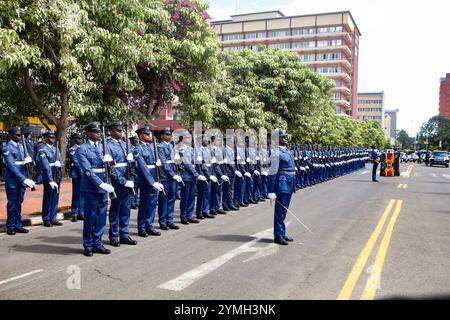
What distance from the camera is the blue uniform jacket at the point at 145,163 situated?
8.73 m

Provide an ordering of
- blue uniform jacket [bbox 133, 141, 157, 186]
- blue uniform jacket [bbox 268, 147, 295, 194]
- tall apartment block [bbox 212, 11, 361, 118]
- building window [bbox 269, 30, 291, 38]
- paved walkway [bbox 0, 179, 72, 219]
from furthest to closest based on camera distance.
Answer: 1. building window [bbox 269, 30, 291, 38]
2. tall apartment block [bbox 212, 11, 361, 118]
3. paved walkway [bbox 0, 179, 72, 219]
4. blue uniform jacket [bbox 133, 141, 157, 186]
5. blue uniform jacket [bbox 268, 147, 295, 194]

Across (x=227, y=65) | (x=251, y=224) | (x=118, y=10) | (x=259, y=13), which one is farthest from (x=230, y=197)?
(x=259, y=13)

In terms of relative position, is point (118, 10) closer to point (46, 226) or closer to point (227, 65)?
point (46, 226)

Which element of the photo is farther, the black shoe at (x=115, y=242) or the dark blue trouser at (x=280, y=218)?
the dark blue trouser at (x=280, y=218)

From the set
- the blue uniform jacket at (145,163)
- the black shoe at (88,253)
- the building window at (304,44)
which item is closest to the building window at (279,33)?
the building window at (304,44)

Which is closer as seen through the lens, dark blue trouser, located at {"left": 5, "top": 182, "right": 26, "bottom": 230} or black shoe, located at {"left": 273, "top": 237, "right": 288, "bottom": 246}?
black shoe, located at {"left": 273, "top": 237, "right": 288, "bottom": 246}

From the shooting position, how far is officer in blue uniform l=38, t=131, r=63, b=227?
9.70m

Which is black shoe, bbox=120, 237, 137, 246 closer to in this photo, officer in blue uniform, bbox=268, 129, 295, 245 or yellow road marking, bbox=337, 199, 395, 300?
officer in blue uniform, bbox=268, 129, 295, 245

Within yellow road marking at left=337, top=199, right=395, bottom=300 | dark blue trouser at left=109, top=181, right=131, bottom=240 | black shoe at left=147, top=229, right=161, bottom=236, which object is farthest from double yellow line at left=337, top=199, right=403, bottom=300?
dark blue trouser at left=109, top=181, right=131, bottom=240

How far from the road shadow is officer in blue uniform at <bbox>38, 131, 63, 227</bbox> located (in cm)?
204

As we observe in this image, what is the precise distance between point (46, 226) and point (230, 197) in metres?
4.93

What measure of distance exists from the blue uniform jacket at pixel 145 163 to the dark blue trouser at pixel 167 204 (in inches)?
20.7

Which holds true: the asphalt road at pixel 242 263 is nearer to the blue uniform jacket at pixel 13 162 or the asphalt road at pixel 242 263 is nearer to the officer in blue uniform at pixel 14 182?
the officer in blue uniform at pixel 14 182

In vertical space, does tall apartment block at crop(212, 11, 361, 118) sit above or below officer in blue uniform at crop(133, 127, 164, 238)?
above
